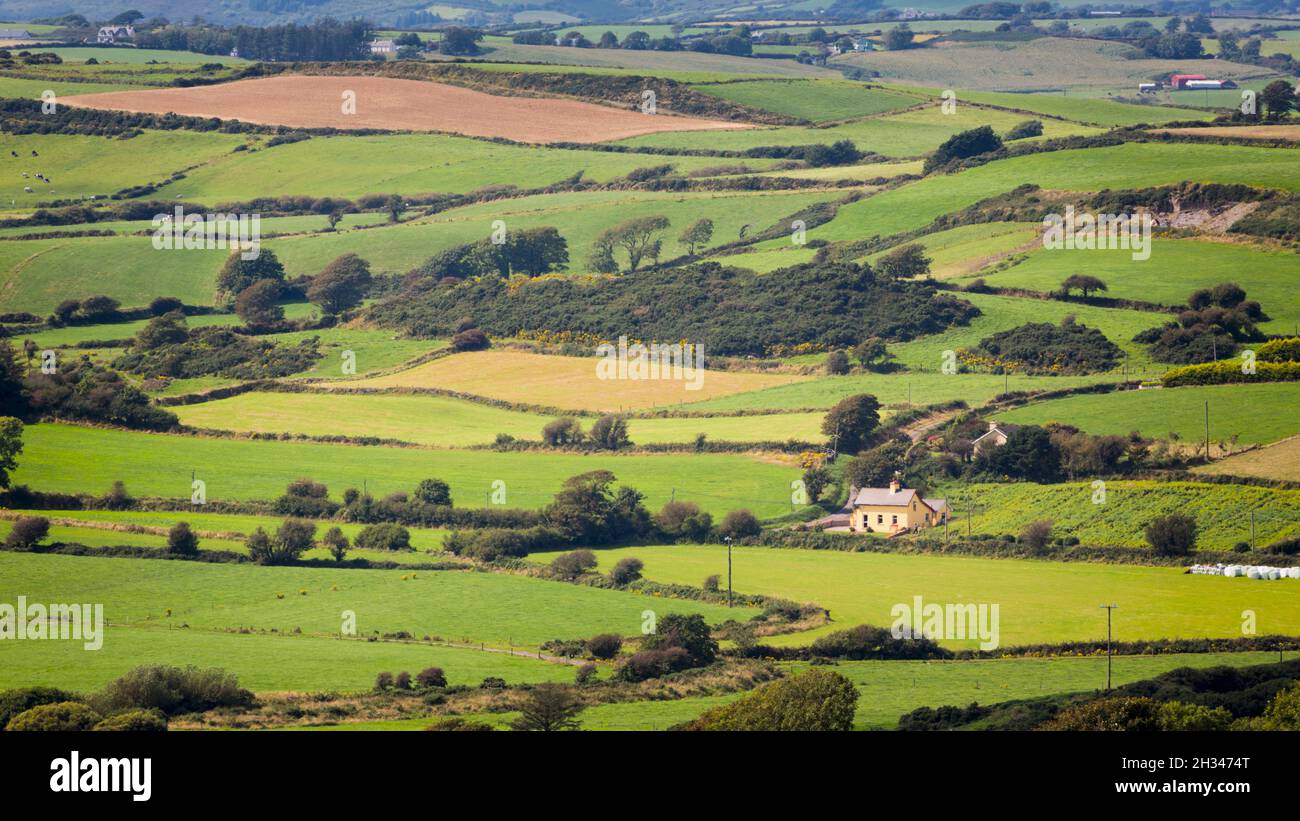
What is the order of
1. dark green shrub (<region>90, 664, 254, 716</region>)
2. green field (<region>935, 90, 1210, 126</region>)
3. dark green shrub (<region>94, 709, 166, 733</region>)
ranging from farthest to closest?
green field (<region>935, 90, 1210, 126</region>), dark green shrub (<region>90, 664, 254, 716</region>), dark green shrub (<region>94, 709, 166, 733</region>)

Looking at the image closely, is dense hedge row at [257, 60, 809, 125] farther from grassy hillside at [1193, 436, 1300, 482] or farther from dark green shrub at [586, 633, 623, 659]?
dark green shrub at [586, 633, 623, 659]

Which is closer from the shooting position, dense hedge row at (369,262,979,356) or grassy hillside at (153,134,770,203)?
dense hedge row at (369,262,979,356)

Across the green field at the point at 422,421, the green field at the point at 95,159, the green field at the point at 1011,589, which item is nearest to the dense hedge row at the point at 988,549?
the green field at the point at 1011,589

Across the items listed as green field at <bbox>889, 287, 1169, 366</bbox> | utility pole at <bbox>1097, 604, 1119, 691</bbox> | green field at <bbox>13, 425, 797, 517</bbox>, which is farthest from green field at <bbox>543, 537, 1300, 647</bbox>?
green field at <bbox>889, 287, 1169, 366</bbox>

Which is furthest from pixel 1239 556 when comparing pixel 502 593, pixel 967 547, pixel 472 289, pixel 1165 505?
pixel 472 289

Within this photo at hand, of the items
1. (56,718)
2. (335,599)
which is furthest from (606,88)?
(56,718)

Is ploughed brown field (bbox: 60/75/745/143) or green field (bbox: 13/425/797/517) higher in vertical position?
ploughed brown field (bbox: 60/75/745/143)

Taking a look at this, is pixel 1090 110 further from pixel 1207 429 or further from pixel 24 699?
pixel 24 699
